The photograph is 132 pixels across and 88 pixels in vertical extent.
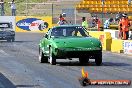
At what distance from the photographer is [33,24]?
5444 centimetres

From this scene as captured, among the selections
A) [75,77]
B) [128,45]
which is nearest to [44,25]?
[128,45]

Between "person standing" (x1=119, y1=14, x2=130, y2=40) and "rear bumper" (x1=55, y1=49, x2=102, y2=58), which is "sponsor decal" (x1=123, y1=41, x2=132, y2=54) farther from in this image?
"rear bumper" (x1=55, y1=49, x2=102, y2=58)

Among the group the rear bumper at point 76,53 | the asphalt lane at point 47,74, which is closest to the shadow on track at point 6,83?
the asphalt lane at point 47,74

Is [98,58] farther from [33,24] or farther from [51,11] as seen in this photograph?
[51,11]

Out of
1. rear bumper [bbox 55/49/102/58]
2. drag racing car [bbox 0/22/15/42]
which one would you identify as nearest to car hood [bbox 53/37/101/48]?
rear bumper [bbox 55/49/102/58]

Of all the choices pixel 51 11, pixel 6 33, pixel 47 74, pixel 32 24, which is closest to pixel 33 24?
pixel 32 24

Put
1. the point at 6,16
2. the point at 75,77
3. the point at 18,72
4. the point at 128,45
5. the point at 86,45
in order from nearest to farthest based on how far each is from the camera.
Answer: the point at 75,77
the point at 18,72
the point at 86,45
the point at 128,45
the point at 6,16

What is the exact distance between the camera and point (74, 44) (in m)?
20.0

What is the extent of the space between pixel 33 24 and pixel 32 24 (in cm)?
10

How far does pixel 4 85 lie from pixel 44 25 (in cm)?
4119

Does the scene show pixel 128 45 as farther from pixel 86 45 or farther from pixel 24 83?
pixel 24 83

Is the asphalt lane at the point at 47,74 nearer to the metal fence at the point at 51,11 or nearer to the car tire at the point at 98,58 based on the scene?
the car tire at the point at 98,58

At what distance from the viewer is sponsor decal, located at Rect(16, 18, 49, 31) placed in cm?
5444

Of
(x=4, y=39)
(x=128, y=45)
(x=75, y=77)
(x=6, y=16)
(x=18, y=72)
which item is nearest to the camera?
(x=75, y=77)
